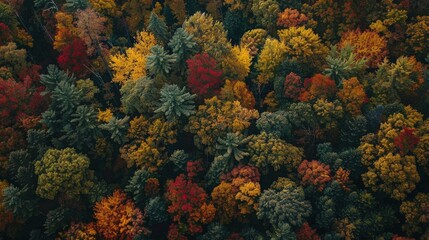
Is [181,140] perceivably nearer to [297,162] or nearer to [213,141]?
[213,141]

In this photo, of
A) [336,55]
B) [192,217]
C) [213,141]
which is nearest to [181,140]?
[213,141]

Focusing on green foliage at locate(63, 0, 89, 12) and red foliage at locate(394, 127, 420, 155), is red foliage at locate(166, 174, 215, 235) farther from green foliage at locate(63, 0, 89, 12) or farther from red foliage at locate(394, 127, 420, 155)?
green foliage at locate(63, 0, 89, 12)

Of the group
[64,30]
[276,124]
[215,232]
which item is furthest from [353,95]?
[64,30]

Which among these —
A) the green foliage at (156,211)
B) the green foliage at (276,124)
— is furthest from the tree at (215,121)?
the green foliage at (156,211)

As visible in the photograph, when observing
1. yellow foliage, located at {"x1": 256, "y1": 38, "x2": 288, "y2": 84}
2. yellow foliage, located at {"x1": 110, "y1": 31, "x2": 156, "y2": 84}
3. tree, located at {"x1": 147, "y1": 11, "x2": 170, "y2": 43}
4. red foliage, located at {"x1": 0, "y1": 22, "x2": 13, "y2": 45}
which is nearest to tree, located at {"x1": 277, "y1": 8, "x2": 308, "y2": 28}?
yellow foliage, located at {"x1": 256, "y1": 38, "x2": 288, "y2": 84}

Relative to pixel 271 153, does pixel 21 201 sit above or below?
above

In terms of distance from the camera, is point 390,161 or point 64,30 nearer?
point 390,161

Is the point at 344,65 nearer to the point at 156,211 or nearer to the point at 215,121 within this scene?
the point at 215,121
